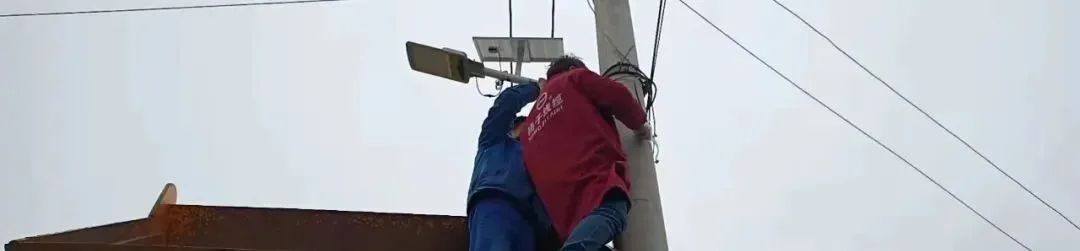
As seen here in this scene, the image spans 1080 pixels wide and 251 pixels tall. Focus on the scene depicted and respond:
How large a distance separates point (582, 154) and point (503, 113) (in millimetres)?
897

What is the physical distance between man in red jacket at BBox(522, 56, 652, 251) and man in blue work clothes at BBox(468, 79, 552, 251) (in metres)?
0.07

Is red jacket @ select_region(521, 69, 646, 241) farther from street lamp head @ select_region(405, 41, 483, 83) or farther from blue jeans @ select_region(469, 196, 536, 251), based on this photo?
street lamp head @ select_region(405, 41, 483, 83)

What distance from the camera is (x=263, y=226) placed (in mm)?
4391

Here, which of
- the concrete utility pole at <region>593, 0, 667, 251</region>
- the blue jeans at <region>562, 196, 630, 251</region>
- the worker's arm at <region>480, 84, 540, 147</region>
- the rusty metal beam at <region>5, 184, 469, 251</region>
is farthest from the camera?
the worker's arm at <region>480, 84, 540, 147</region>

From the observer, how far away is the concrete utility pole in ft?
13.3

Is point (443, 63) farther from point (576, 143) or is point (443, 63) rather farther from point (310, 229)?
point (576, 143)

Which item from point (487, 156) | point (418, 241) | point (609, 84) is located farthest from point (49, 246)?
point (609, 84)

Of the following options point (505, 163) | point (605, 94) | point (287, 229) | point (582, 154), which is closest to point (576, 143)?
point (582, 154)

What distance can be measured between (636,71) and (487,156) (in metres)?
1.06

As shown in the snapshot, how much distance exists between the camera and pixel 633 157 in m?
4.40

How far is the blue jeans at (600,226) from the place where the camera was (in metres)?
3.40

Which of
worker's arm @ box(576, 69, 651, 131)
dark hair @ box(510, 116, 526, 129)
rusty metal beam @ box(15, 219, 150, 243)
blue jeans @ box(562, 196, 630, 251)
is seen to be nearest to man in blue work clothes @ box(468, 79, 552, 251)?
dark hair @ box(510, 116, 526, 129)

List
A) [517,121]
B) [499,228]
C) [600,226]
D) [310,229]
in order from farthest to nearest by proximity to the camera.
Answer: [517,121] < [310,229] < [499,228] < [600,226]

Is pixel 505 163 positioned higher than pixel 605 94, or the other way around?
pixel 605 94
